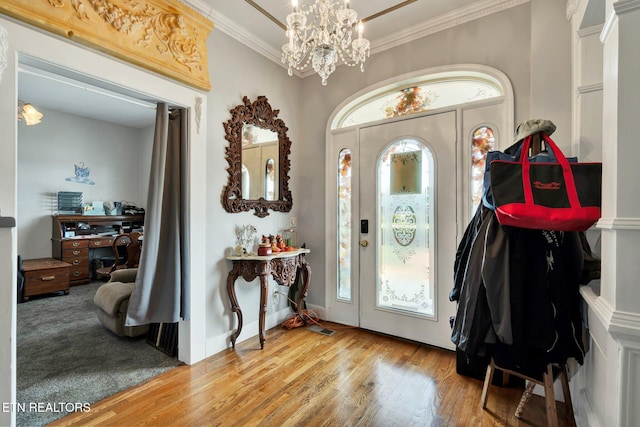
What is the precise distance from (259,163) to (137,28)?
4.69 ft

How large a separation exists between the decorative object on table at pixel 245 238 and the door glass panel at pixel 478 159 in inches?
81.2

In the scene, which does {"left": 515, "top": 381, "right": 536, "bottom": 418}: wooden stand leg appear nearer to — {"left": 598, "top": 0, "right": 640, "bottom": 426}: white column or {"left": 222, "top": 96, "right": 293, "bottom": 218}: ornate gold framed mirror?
{"left": 598, "top": 0, "right": 640, "bottom": 426}: white column

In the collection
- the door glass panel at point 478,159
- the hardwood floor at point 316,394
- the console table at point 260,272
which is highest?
the door glass panel at point 478,159

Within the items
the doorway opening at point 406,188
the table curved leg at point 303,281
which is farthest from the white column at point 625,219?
the table curved leg at point 303,281

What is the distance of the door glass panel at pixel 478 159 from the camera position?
2.40 m

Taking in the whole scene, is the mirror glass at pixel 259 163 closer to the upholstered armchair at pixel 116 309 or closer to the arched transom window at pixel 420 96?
the arched transom window at pixel 420 96

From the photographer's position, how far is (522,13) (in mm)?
2225

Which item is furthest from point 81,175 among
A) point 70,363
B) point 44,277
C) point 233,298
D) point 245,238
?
point 233,298

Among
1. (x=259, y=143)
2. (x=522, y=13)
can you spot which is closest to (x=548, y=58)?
(x=522, y=13)

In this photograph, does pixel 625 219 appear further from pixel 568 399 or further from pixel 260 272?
pixel 260 272

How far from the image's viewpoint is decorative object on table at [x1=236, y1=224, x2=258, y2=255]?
274cm

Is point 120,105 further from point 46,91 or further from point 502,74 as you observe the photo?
point 502,74

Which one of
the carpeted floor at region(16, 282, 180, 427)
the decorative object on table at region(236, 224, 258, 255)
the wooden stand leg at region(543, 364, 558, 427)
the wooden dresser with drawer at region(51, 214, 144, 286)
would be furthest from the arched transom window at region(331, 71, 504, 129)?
the wooden dresser with drawer at region(51, 214, 144, 286)

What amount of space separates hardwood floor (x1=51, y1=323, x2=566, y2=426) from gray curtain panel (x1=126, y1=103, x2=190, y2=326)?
54 cm
